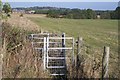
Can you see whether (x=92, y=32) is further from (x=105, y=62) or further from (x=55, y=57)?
(x=105, y=62)

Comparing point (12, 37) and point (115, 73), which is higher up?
point (12, 37)

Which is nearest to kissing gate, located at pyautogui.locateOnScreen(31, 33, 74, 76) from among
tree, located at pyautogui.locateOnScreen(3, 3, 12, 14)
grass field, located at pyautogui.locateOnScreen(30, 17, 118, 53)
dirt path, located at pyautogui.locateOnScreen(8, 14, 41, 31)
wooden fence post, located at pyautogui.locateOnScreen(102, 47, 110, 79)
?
tree, located at pyautogui.locateOnScreen(3, 3, 12, 14)

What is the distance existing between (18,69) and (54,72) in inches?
100.0

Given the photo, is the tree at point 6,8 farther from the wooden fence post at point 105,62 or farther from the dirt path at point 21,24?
the dirt path at point 21,24

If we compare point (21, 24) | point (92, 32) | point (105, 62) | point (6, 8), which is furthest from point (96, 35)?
point (105, 62)

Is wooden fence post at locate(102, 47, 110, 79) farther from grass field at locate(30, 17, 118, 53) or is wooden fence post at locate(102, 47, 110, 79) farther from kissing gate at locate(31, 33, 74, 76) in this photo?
grass field at locate(30, 17, 118, 53)

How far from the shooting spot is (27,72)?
28.7ft

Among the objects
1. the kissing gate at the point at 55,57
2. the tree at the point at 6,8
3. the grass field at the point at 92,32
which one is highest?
the tree at the point at 6,8

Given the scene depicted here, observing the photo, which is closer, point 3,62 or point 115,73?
point 3,62

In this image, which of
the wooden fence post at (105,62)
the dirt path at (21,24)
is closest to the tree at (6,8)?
the wooden fence post at (105,62)

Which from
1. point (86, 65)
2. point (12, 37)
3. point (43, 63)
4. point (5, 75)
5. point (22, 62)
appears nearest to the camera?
point (5, 75)

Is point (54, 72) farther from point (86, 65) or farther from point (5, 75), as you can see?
point (5, 75)

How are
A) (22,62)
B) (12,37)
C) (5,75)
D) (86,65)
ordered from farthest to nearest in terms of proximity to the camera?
(12,37) → (86,65) → (22,62) → (5,75)

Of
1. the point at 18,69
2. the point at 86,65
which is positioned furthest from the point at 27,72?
the point at 86,65
